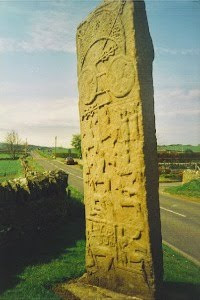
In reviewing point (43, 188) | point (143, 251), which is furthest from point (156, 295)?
point (43, 188)

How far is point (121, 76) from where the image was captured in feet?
17.0

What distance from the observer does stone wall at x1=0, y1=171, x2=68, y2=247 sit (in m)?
6.90

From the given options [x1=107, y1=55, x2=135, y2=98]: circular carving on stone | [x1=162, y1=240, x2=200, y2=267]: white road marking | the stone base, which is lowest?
[x1=162, y1=240, x2=200, y2=267]: white road marking

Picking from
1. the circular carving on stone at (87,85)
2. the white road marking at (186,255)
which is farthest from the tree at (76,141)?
the circular carving on stone at (87,85)

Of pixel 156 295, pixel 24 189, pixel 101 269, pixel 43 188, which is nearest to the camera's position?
pixel 156 295

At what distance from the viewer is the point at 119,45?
17.0ft

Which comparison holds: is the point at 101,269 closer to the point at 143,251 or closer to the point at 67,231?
the point at 143,251

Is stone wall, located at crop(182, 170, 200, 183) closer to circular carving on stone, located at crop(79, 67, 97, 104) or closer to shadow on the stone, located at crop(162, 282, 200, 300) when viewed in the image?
shadow on the stone, located at crop(162, 282, 200, 300)

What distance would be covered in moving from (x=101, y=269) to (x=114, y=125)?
2.51 metres

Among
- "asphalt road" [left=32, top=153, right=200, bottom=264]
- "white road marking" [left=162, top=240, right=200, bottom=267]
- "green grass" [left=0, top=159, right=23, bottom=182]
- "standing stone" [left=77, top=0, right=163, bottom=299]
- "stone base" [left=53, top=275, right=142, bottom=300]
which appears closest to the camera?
"standing stone" [left=77, top=0, right=163, bottom=299]

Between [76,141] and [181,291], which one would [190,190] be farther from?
[76,141]

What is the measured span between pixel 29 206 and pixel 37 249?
40.1 inches

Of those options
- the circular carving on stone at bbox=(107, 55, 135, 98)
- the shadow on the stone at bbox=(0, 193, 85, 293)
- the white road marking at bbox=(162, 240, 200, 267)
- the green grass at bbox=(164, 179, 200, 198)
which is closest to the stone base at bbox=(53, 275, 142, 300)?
the shadow on the stone at bbox=(0, 193, 85, 293)

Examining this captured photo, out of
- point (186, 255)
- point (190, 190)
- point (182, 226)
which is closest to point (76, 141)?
point (190, 190)
